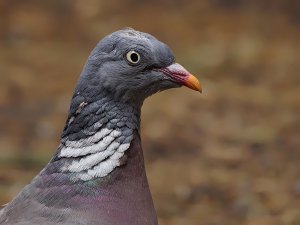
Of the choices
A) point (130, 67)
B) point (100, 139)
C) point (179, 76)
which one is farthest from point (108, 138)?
point (179, 76)

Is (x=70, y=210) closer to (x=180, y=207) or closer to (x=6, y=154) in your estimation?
(x=180, y=207)

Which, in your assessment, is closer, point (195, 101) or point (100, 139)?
point (100, 139)

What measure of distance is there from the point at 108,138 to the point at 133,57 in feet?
1.56

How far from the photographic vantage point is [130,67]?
4.96 metres

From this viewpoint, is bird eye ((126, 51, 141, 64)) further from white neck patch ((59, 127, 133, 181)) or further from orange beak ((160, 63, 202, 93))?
white neck patch ((59, 127, 133, 181))

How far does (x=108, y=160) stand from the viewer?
4.93 meters

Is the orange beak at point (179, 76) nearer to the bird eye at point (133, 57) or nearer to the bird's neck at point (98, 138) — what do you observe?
the bird eye at point (133, 57)

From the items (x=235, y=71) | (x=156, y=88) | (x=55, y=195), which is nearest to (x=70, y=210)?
(x=55, y=195)

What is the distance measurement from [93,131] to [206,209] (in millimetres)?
3331

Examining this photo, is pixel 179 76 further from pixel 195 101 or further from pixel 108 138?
pixel 195 101

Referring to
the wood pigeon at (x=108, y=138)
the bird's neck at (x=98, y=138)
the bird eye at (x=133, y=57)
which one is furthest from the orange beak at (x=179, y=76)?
Answer: the bird's neck at (x=98, y=138)

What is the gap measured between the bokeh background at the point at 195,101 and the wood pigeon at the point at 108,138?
117 inches

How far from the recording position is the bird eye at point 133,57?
4945 mm

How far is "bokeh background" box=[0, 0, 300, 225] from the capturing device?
27.5ft
